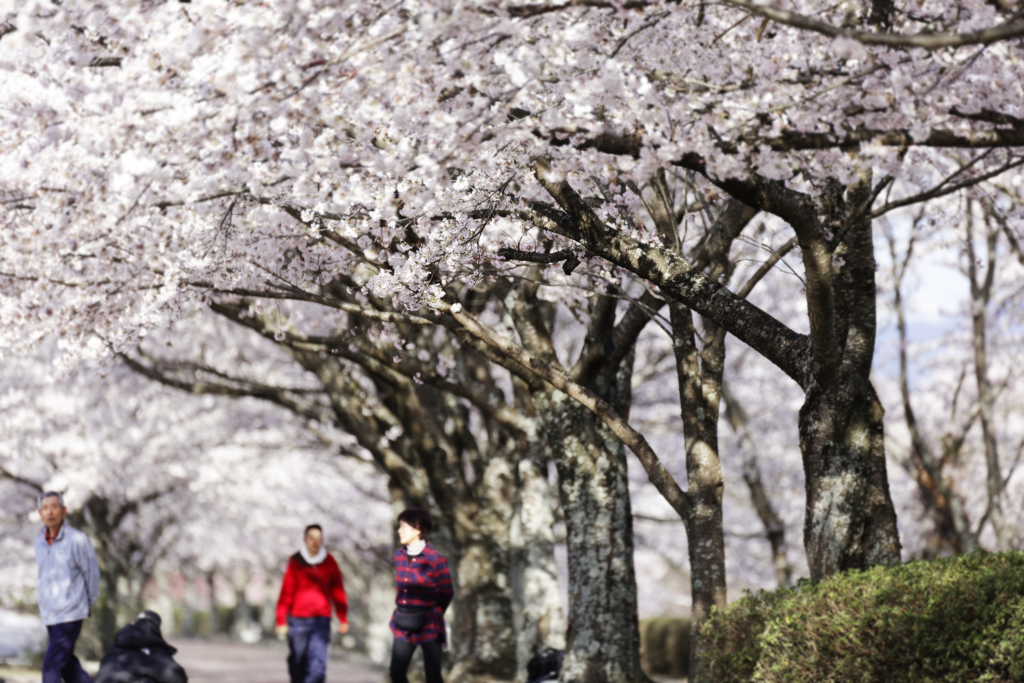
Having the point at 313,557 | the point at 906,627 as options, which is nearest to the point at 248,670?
the point at 313,557

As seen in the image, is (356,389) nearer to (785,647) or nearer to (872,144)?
(785,647)

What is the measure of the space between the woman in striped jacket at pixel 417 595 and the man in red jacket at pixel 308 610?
1.52 metres

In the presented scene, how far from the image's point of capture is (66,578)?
820cm

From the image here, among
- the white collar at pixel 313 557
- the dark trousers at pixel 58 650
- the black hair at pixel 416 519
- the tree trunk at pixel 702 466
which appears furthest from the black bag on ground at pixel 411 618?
the dark trousers at pixel 58 650

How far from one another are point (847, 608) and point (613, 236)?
300cm

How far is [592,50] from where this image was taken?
5.84m

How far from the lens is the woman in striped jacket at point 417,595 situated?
819cm

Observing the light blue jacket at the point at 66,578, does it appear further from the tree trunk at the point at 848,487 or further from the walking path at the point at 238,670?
the walking path at the point at 238,670

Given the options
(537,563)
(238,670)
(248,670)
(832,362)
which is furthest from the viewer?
(248,670)

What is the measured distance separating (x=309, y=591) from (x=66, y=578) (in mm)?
2243

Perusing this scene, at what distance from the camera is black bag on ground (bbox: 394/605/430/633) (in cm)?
818

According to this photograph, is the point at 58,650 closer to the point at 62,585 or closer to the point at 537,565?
the point at 62,585

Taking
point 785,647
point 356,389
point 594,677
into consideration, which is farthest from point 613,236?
point 356,389

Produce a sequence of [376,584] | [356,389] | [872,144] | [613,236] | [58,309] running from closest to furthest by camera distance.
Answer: [872,144] < [613,236] < [58,309] < [356,389] < [376,584]
